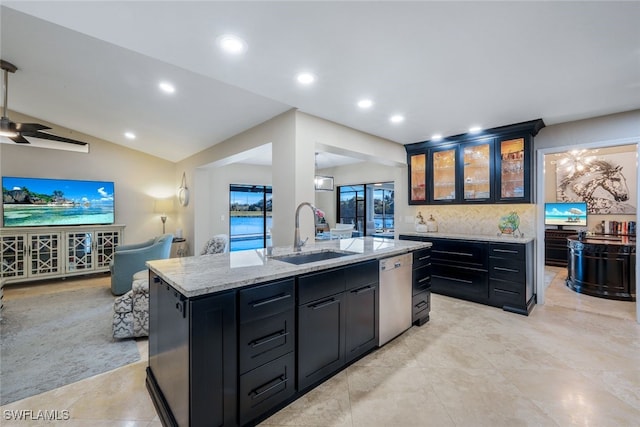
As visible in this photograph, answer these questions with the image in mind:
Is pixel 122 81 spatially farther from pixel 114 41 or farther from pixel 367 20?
pixel 367 20

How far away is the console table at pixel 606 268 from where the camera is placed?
4.05m

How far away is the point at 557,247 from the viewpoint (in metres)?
6.30

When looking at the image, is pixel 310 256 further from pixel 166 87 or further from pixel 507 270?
pixel 507 270

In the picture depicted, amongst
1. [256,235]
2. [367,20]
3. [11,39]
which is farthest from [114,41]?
[256,235]

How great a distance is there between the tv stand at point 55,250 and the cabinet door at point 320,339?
5412mm

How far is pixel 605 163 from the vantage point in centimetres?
591

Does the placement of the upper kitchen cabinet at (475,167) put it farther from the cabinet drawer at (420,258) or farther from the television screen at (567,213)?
the television screen at (567,213)

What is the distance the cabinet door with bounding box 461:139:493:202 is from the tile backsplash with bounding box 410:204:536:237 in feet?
1.21

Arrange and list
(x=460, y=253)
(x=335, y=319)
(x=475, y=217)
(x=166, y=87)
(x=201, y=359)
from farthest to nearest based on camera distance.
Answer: (x=475, y=217)
(x=460, y=253)
(x=166, y=87)
(x=335, y=319)
(x=201, y=359)

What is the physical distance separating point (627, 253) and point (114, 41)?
6.76 metres

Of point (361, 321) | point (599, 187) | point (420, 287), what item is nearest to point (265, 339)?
point (361, 321)

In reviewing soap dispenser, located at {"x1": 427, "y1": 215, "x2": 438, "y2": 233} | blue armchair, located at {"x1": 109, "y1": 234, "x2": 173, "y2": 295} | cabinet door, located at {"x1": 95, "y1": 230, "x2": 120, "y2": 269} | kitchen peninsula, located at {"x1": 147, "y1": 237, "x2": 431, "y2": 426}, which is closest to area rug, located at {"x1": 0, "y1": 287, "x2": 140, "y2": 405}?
blue armchair, located at {"x1": 109, "y1": 234, "x2": 173, "y2": 295}

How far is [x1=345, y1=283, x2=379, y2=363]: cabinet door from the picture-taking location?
87.3 inches

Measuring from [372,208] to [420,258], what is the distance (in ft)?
15.0
